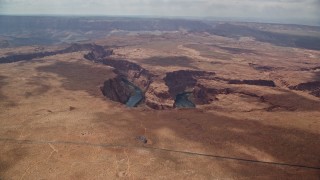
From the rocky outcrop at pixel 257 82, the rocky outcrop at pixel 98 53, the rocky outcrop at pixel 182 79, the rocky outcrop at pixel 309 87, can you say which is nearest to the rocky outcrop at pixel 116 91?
the rocky outcrop at pixel 182 79

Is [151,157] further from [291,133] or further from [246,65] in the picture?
[246,65]

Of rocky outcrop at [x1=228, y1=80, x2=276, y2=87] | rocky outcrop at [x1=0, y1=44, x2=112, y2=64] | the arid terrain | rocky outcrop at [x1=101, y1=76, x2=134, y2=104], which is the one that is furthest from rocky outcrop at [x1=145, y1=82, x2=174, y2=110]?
rocky outcrop at [x1=0, y1=44, x2=112, y2=64]

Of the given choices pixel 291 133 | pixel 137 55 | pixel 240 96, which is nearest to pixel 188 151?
pixel 291 133

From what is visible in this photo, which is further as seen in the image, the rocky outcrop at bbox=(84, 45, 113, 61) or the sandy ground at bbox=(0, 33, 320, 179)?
the rocky outcrop at bbox=(84, 45, 113, 61)

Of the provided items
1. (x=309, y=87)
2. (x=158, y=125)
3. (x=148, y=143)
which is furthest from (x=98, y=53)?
(x=148, y=143)

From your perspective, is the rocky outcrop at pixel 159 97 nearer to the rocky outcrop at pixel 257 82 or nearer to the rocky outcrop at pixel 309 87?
the rocky outcrop at pixel 257 82

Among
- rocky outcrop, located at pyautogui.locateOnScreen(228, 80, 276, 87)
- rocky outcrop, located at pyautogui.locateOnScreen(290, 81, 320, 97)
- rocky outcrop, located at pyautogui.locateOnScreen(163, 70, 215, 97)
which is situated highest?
rocky outcrop, located at pyautogui.locateOnScreen(290, 81, 320, 97)

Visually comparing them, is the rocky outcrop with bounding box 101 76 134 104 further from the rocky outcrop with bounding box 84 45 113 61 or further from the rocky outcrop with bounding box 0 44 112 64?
the rocky outcrop with bounding box 0 44 112 64
